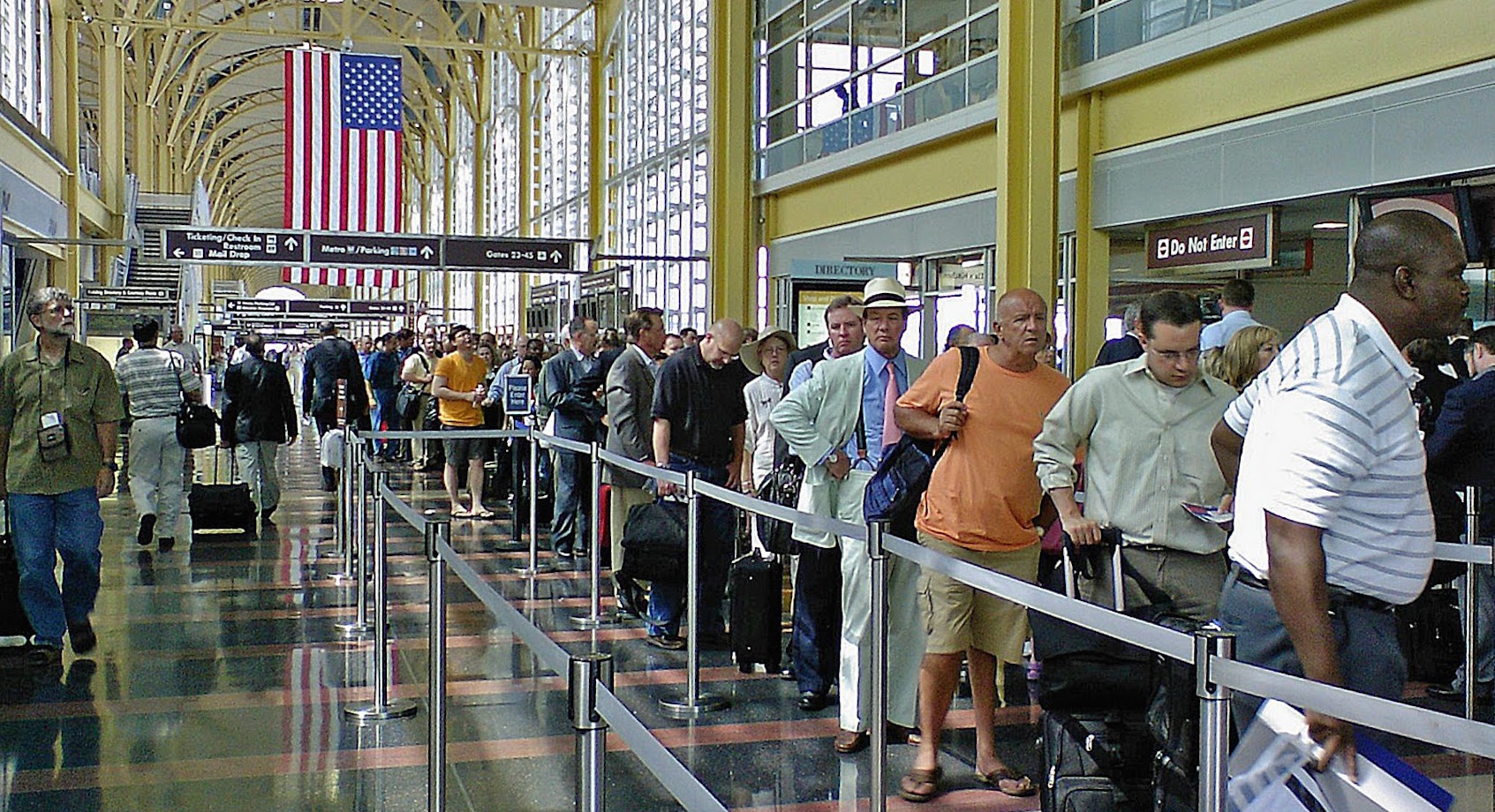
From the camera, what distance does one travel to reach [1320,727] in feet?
8.80

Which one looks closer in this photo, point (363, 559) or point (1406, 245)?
point (1406, 245)

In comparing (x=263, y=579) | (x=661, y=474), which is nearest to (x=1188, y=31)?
(x=661, y=474)

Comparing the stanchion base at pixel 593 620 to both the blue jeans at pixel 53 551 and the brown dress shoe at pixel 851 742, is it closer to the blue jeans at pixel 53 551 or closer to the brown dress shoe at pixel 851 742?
the blue jeans at pixel 53 551

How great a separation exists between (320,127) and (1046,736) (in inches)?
824

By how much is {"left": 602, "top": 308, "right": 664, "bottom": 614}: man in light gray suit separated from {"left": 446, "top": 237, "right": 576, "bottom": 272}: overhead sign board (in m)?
12.6

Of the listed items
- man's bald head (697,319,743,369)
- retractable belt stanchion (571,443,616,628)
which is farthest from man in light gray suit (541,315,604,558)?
man's bald head (697,319,743,369)

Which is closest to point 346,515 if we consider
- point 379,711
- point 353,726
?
point 379,711

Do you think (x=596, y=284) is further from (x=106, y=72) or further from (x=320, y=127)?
(x=106, y=72)

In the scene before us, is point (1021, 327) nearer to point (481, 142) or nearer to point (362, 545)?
point (362, 545)

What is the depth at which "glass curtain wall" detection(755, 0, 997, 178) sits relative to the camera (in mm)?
14781

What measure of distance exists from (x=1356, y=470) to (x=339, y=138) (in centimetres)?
2217

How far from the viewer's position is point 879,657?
4.52m

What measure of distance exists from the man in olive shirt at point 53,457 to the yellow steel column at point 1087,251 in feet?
25.6

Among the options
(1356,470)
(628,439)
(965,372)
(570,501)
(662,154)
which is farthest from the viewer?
(662,154)
